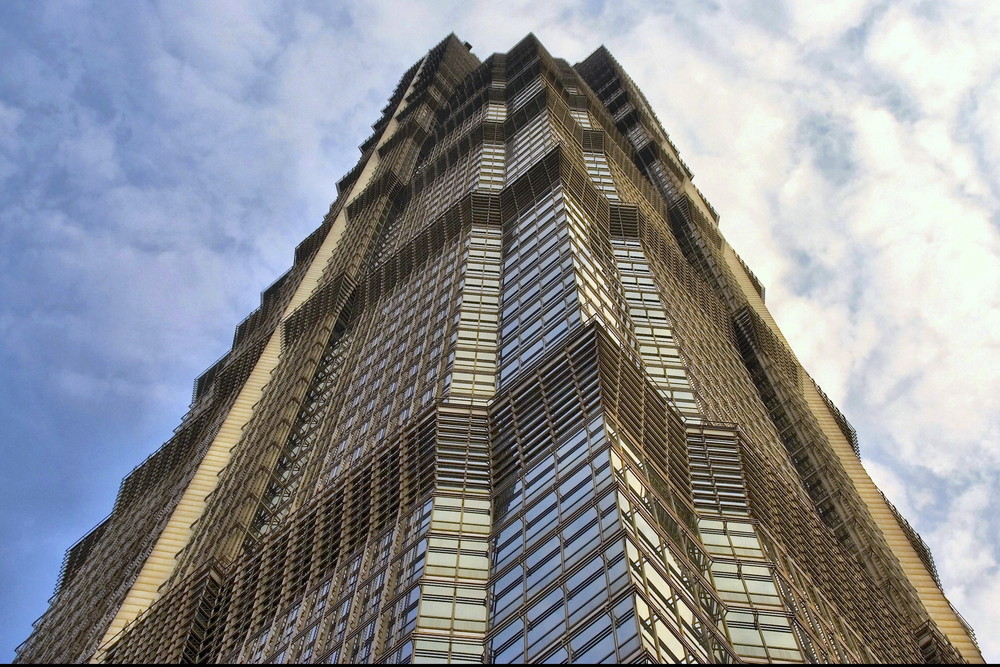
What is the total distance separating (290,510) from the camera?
54000 millimetres

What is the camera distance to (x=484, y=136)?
322ft

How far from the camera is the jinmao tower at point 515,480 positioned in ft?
120

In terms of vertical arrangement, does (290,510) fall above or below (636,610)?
above

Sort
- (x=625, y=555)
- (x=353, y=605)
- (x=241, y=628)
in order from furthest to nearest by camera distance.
→ (x=241, y=628)
(x=353, y=605)
(x=625, y=555)

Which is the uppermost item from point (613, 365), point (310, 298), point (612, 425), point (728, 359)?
point (310, 298)

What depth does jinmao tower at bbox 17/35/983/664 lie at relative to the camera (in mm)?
36594

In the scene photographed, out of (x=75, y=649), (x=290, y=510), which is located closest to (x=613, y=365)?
(x=290, y=510)

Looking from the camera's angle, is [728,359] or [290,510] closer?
[290,510]

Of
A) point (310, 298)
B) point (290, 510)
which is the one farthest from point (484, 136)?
point (290, 510)

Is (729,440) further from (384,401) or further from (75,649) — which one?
(75,649)

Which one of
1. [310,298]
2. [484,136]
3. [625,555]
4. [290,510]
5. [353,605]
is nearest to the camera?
[625,555]

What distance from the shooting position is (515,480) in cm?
4362

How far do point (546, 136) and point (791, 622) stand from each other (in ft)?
191

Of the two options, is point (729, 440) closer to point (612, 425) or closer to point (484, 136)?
point (612, 425)
